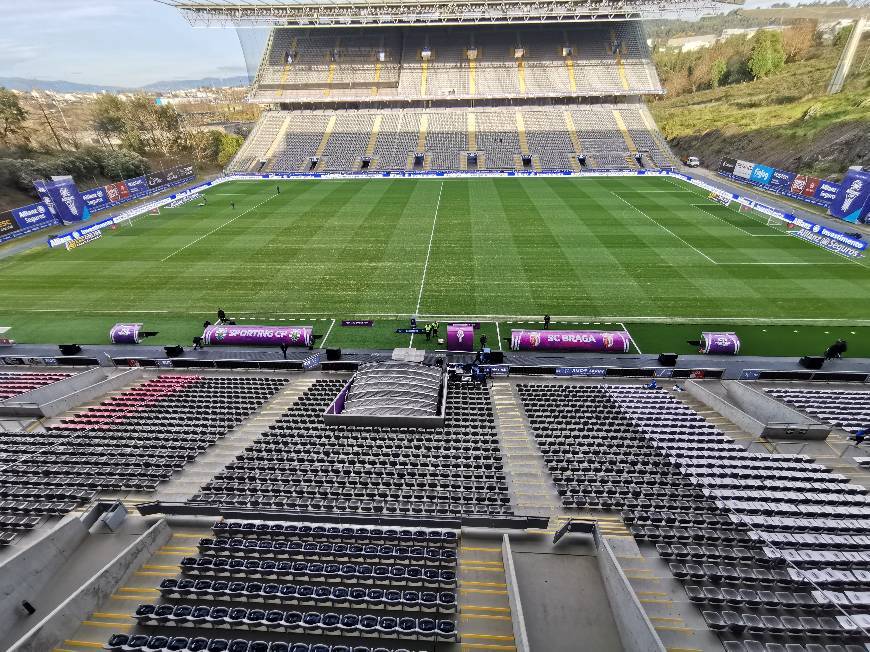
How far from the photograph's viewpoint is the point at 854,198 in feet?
120

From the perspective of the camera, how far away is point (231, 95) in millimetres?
178125

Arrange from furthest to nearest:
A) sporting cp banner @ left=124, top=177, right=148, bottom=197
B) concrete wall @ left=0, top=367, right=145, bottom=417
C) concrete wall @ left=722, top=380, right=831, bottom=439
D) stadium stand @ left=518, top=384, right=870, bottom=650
→ sporting cp banner @ left=124, top=177, right=148, bottom=197 < concrete wall @ left=0, top=367, right=145, bottom=417 < concrete wall @ left=722, top=380, right=831, bottom=439 < stadium stand @ left=518, top=384, right=870, bottom=650

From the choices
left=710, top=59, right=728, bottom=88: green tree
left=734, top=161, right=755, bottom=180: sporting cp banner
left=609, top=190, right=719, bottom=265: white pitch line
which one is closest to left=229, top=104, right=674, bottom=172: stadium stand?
left=734, top=161, right=755, bottom=180: sporting cp banner

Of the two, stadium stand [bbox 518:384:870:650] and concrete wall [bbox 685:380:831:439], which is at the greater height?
concrete wall [bbox 685:380:831:439]

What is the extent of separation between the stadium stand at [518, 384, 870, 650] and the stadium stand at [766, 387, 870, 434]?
3.48m

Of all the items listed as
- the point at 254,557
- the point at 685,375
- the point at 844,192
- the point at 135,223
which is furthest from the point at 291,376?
the point at 844,192

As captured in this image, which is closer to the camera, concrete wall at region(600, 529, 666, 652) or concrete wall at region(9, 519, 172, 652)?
concrete wall at region(600, 529, 666, 652)

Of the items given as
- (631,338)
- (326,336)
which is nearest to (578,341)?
(631,338)

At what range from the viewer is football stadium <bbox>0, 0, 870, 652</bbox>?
8195 mm

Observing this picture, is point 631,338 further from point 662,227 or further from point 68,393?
point 68,393

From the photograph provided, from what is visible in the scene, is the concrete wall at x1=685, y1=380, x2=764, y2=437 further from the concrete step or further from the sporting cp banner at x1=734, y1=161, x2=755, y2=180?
the sporting cp banner at x1=734, y1=161, x2=755, y2=180

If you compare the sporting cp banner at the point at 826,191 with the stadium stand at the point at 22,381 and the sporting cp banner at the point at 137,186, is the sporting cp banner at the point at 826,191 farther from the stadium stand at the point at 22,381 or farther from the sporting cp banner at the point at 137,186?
the sporting cp banner at the point at 137,186

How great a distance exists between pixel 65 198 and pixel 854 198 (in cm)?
7680

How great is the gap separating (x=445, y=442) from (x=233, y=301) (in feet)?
65.9
